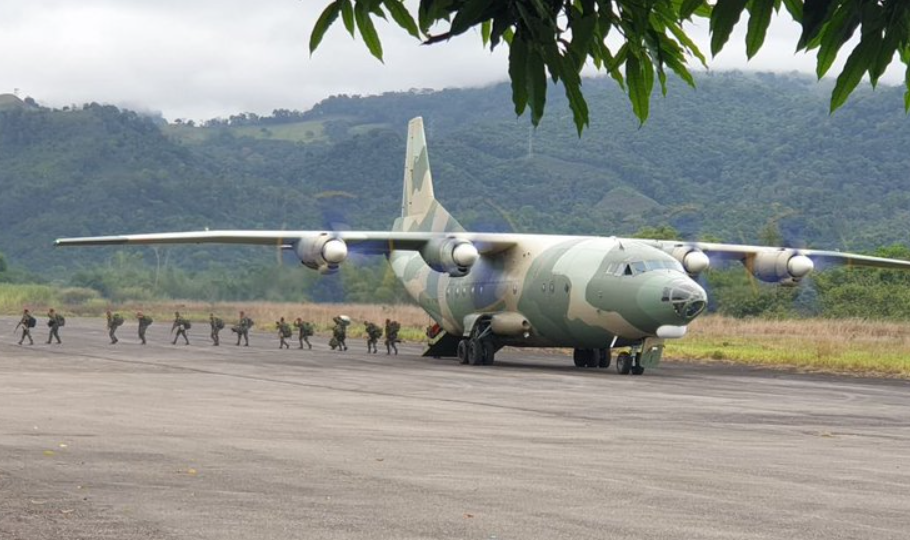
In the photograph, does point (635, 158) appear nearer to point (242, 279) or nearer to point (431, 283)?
point (242, 279)

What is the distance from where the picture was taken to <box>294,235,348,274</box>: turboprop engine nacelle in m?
33.2

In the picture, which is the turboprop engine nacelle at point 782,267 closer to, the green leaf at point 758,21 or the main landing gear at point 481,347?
the main landing gear at point 481,347

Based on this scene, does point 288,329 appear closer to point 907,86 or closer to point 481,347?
point 481,347

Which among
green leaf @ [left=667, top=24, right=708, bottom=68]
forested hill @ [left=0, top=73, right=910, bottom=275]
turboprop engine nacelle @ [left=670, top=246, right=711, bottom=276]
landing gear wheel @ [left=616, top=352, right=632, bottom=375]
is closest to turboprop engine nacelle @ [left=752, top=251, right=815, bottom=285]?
turboprop engine nacelle @ [left=670, top=246, right=711, bottom=276]

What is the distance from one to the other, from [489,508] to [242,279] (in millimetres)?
46514

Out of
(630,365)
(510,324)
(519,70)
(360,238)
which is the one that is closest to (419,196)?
(360,238)

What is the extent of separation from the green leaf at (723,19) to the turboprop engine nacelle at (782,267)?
109ft

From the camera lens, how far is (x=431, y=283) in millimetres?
38719

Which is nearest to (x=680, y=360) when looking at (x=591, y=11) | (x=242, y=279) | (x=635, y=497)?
(x=242, y=279)

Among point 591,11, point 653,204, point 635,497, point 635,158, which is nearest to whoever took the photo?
point 591,11

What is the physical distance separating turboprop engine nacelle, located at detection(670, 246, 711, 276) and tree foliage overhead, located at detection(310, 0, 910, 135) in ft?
104

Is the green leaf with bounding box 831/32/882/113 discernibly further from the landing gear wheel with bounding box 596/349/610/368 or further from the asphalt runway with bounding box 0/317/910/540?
the landing gear wheel with bounding box 596/349/610/368

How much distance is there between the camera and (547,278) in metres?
32.9

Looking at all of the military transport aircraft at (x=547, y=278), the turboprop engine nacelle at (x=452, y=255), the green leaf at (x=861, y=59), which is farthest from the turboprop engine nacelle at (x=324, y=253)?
the green leaf at (x=861, y=59)
